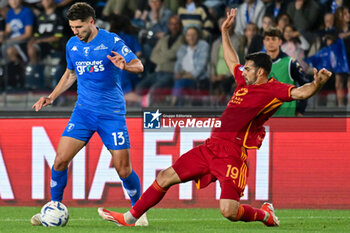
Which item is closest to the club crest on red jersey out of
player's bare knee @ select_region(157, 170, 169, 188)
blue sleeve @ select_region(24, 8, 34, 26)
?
player's bare knee @ select_region(157, 170, 169, 188)

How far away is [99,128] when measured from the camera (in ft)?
23.6

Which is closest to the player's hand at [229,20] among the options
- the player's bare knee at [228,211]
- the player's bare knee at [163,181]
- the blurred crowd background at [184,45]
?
the player's bare knee at [163,181]

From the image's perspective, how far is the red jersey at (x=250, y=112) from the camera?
6.69m

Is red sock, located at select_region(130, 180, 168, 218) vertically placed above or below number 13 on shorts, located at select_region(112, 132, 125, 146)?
below

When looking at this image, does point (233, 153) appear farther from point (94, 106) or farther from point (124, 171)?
point (94, 106)

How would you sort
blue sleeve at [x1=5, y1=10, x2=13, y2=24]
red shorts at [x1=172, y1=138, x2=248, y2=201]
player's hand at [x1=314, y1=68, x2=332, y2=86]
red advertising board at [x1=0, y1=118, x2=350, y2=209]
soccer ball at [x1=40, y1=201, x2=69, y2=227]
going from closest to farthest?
1. player's hand at [x1=314, y1=68, x2=332, y2=86]
2. red shorts at [x1=172, y1=138, x2=248, y2=201]
3. soccer ball at [x1=40, y1=201, x2=69, y2=227]
4. red advertising board at [x1=0, y1=118, x2=350, y2=209]
5. blue sleeve at [x1=5, y1=10, x2=13, y2=24]

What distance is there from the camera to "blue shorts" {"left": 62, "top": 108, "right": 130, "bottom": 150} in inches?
282

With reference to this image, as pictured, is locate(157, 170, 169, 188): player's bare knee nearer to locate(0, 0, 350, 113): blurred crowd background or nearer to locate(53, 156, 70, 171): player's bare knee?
locate(53, 156, 70, 171): player's bare knee

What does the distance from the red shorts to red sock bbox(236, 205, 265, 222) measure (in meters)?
0.12

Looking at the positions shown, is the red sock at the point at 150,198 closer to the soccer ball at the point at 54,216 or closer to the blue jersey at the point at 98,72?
the soccer ball at the point at 54,216

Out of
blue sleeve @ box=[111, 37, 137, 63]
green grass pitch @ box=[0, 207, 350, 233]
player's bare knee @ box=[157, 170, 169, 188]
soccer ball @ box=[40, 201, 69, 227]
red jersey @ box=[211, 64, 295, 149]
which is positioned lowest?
green grass pitch @ box=[0, 207, 350, 233]

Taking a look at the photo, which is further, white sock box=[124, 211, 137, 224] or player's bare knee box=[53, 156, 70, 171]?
player's bare knee box=[53, 156, 70, 171]

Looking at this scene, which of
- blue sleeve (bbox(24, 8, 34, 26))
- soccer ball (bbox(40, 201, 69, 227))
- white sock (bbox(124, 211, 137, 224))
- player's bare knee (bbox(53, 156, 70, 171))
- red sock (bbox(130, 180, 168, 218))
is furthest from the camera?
blue sleeve (bbox(24, 8, 34, 26))

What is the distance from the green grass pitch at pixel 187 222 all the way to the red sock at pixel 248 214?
0.44 feet
